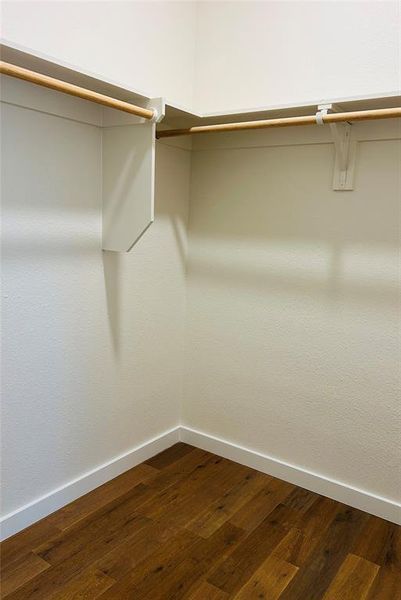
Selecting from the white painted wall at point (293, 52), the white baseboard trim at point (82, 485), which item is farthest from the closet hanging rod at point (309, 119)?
the white baseboard trim at point (82, 485)

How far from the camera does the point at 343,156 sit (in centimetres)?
193

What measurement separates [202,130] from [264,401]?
1.26 m

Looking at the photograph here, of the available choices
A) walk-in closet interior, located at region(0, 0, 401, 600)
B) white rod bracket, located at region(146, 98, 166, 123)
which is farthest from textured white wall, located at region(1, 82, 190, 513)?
white rod bracket, located at region(146, 98, 166, 123)

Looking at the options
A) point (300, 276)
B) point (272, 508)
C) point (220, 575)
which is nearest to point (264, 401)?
point (272, 508)

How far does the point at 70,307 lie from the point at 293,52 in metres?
1.42

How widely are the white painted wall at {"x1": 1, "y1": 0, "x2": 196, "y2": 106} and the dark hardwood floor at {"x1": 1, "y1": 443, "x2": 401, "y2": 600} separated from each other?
164 cm

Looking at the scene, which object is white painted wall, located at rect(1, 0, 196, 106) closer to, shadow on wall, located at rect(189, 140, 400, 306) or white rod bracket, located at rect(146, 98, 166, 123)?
white rod bracket, located at rect(146, 98, 166, 123)

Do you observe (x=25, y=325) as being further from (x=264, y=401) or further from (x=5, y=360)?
(x=264, y=401)

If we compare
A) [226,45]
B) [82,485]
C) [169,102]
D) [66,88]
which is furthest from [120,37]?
[82,485]

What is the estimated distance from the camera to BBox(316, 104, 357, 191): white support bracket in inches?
74.2

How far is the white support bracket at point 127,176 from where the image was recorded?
1797 mm

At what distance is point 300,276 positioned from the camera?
2145mm

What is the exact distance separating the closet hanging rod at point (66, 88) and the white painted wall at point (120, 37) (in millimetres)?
98

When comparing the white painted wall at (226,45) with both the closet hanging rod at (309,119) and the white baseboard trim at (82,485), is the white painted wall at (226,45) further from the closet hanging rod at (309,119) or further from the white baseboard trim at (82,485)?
the white baseboard trim at (82,485)
